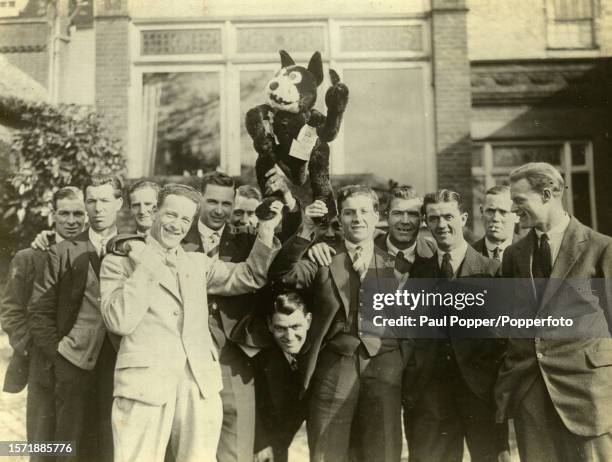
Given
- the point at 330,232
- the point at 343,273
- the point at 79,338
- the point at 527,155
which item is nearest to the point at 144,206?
the point at 79,338

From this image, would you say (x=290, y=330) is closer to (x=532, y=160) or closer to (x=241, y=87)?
(x=241, y=87)

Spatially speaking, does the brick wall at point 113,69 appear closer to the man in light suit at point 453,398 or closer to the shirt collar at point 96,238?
the shirt collar at point 96,238

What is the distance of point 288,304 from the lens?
12.2 ft

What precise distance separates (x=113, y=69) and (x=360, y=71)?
69.2 inches

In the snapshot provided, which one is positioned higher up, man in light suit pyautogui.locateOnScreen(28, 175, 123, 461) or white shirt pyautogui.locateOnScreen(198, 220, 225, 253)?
white shirt pyautogui.locateOnScreen(198, 220, 225, 253)

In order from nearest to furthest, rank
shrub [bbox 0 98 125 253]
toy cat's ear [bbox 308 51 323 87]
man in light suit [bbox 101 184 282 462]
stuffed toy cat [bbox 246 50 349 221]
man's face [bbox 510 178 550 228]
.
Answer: man in light suit [bbox 101 184 282 462], man's face [bbox 510 178 550 228], stuffed toy cat [bbox 246 50 349 221], toy cat's ear [bbox 308 51 323 87], shrub [bbox 0 98 125 253]

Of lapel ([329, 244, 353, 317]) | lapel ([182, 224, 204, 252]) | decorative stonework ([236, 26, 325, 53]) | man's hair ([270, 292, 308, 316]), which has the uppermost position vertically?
decorative stonework ([236, 26, 325, 53])

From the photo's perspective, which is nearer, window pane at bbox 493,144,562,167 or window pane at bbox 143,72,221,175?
window pane at bbox 143,72,221,175

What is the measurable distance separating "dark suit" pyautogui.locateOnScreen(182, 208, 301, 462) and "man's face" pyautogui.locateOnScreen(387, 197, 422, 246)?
0.83m

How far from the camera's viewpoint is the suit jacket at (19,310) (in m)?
3.79

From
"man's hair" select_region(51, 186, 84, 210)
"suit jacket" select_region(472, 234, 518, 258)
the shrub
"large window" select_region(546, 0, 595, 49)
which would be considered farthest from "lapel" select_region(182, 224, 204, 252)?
"large window" select_region(546, 0, 595, 49)

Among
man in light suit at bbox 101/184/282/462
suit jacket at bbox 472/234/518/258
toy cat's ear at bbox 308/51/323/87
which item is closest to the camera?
man in light suit at bbox 101/184/282/462

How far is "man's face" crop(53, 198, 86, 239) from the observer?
12.5ft

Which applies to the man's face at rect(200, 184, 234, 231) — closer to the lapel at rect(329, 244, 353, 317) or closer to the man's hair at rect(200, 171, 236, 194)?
the man's hair at rect(200, 171, 236, 194)
